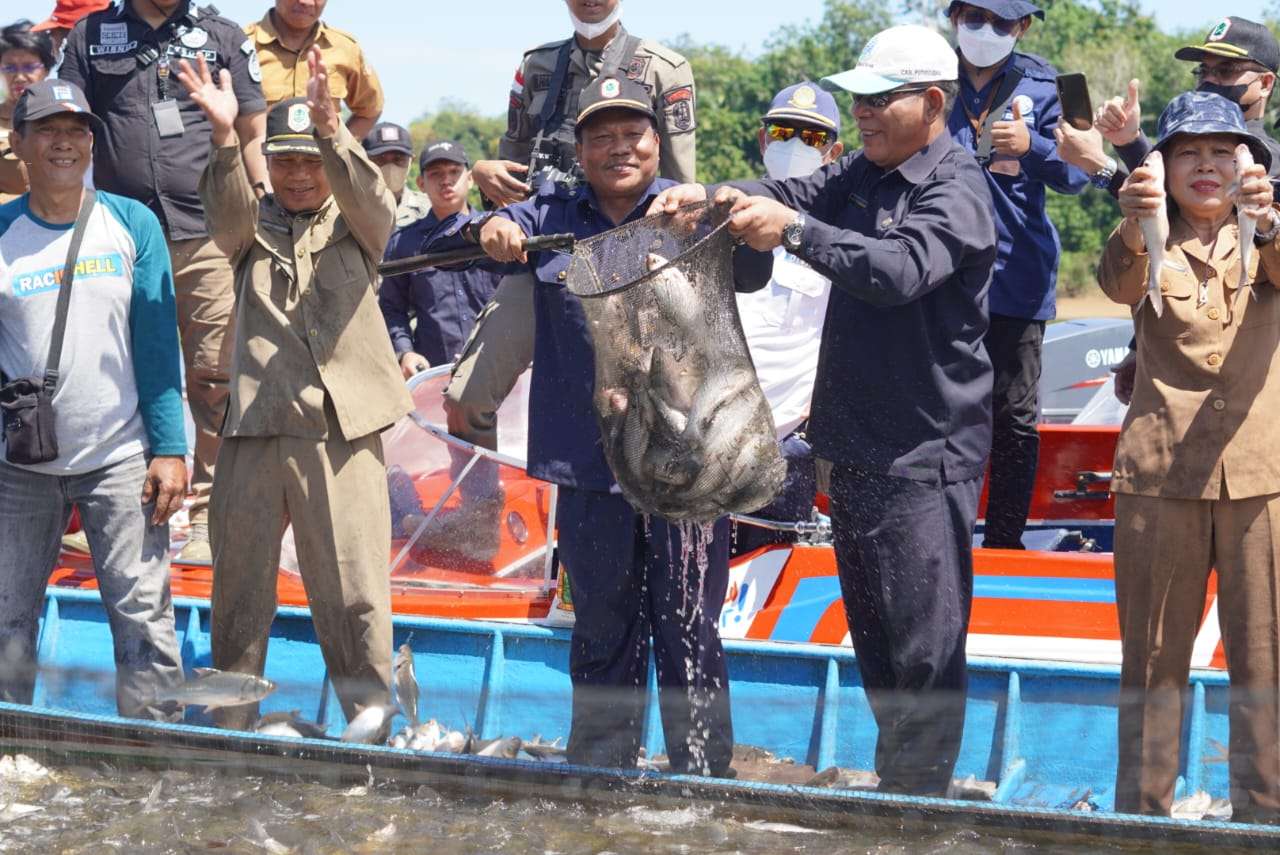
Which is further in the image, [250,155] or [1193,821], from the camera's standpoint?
[250,155]

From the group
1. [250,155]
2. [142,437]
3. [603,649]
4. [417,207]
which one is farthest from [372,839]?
[417,207]

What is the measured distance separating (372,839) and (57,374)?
1937 millimetres

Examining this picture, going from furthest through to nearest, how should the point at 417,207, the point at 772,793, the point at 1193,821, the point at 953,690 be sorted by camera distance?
the point at 417,207
the point at 953,690
the point at 772,793
the point at 1193,821

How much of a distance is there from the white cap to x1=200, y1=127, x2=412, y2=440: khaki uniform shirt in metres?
1.63

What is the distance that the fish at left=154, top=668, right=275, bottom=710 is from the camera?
17.8 ft

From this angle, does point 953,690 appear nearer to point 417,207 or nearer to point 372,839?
point 372,839

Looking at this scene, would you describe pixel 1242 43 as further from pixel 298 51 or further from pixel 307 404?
pixel 298 51

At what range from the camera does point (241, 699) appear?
17.9 ft

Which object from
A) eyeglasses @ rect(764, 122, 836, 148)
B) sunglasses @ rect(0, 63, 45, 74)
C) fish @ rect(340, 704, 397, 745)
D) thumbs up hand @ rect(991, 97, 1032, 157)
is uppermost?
sunglasses @ rect(0, 63, 45, 74)

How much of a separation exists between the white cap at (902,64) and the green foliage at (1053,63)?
25266 millimetres

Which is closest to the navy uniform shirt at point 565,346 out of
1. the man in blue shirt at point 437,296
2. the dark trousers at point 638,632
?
the dark trousers at point 638,632

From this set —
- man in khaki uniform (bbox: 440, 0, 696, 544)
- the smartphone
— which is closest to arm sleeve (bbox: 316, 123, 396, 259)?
man in khaki uniform (bbox: 440, 0, 696, 544)

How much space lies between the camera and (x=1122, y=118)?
472 cm

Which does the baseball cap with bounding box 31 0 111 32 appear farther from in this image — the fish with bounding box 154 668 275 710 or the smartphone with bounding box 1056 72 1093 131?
the smartphone with bounding box 1056 72 1093 131
